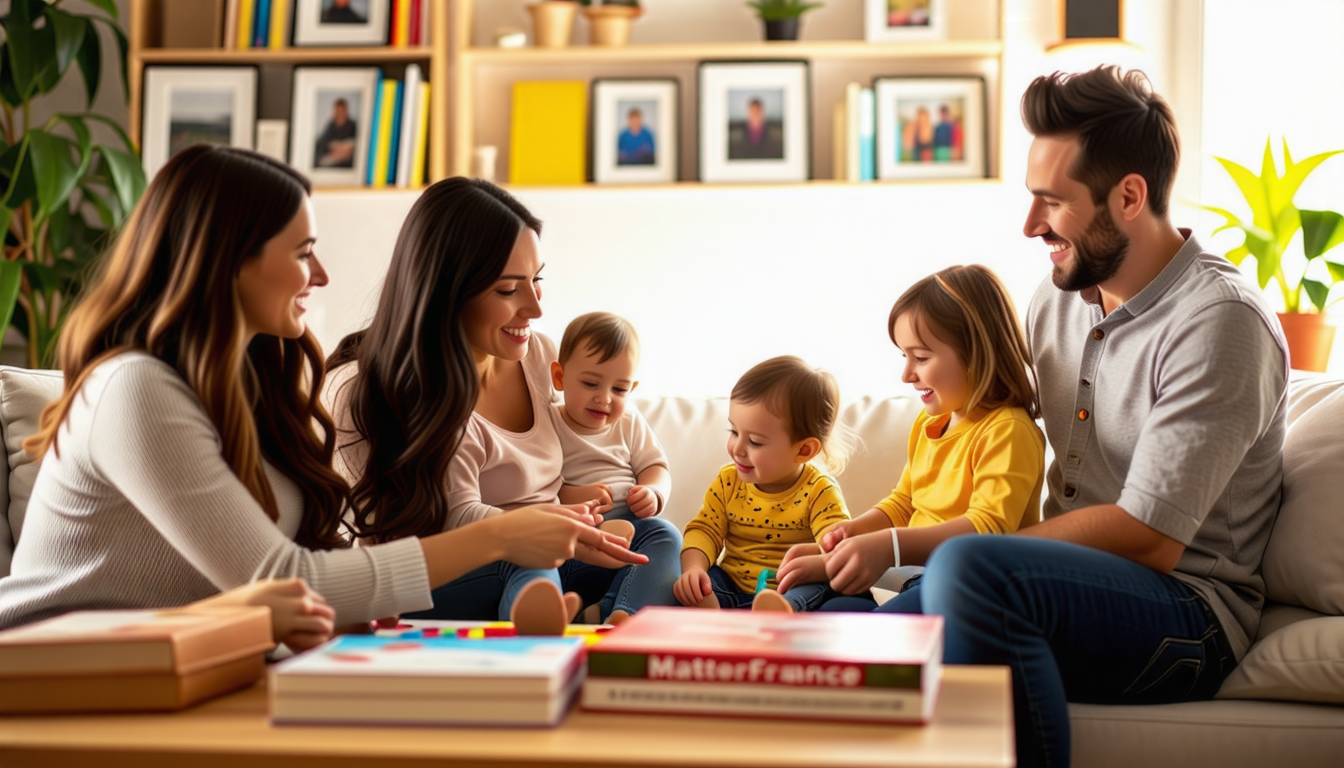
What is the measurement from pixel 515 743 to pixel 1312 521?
1261 mm

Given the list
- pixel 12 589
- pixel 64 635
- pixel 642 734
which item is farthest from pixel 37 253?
pixel 642 734

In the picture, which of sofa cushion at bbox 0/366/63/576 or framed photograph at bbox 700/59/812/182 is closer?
sofa cushion at bbox 0/366/63/576

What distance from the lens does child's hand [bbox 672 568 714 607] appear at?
1.96 m

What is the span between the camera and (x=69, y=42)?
10.1ft

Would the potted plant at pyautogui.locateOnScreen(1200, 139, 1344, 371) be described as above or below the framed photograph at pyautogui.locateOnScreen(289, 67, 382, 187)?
below

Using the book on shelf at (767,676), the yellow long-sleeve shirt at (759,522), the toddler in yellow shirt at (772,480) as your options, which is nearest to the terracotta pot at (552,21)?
the toddler in yellow shirt at (772,480)

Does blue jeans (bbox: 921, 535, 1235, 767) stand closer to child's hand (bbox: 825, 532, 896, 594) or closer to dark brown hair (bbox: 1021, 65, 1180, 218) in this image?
child's hand (bbox: 825, 532, 896, 594)

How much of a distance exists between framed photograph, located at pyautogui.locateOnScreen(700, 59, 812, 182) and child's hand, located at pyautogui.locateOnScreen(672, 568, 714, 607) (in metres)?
1.65

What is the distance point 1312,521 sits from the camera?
5.50ft

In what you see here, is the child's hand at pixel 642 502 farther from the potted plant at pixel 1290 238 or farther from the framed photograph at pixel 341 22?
the framed photograph at pixel 341 22

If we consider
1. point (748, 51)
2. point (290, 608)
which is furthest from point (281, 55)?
point (290, 608)

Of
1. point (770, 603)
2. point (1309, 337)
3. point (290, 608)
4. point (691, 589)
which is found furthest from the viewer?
point (1309, 337)

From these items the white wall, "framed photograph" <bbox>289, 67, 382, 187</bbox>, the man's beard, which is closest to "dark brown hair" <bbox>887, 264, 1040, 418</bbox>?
the man's beard

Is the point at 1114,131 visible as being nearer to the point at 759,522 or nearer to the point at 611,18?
the point at 759,522
